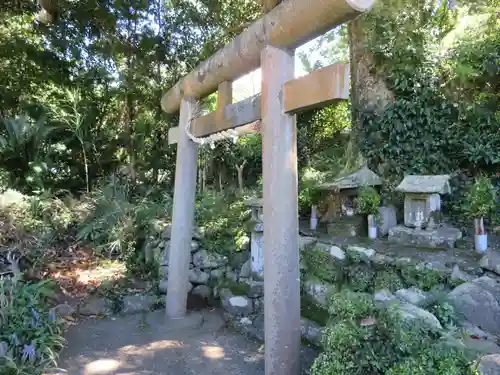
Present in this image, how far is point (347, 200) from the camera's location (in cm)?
501

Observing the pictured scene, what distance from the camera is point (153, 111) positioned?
8.89 meters

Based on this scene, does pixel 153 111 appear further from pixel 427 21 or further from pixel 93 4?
pixel 427 21

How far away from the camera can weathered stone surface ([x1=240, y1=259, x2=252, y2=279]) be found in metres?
4.53

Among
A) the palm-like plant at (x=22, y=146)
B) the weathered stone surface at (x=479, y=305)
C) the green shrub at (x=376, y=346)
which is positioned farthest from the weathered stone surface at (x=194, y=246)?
the palm-like plant at (x=22, y=146)

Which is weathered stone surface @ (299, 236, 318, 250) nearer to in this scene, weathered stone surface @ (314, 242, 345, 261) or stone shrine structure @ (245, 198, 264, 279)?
weathered stone surface @ (314, 242, 345, 261)

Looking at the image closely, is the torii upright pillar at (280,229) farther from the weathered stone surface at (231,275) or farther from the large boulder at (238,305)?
the weathered stone surface at (231,275)

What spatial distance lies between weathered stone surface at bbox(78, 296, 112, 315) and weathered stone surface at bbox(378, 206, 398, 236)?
12.1 ft

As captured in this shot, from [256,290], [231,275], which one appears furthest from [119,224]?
[256,290]

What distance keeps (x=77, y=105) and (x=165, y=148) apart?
2.18 metres

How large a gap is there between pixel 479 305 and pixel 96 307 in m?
4.08

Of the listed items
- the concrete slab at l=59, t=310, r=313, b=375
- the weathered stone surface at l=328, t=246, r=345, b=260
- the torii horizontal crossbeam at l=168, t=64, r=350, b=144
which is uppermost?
the torii horizontal crossbeam at l=168, t=64, r=350, b=144

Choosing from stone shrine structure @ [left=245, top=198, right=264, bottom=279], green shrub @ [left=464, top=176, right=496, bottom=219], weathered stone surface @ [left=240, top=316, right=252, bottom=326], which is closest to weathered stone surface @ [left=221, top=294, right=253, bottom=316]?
weathered stone surface @ [left=240, top=316, right=252, bottom=326]

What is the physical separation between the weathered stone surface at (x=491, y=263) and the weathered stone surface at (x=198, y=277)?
3.17 metres

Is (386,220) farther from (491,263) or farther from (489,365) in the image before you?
(489,365)
